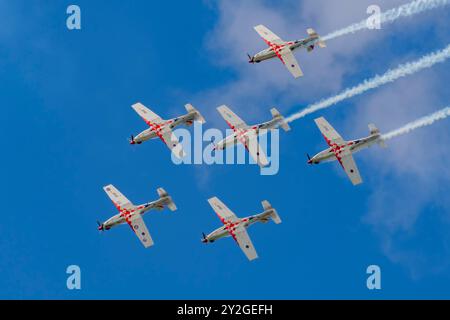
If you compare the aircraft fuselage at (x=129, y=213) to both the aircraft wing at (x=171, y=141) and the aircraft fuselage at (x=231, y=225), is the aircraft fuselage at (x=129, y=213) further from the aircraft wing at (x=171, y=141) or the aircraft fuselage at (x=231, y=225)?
the aircraft fuselage at (x=231, y=225)

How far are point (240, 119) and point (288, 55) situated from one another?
6479 millimetres

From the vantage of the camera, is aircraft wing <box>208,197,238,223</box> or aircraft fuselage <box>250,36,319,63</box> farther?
aircraft fuselage <box>250,36,319,63</box>

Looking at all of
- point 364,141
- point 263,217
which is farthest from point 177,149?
point 364,141

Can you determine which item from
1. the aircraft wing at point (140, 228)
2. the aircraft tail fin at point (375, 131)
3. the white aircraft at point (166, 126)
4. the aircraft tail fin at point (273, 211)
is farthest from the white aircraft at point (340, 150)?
the aircraft wing at point (140, 228)

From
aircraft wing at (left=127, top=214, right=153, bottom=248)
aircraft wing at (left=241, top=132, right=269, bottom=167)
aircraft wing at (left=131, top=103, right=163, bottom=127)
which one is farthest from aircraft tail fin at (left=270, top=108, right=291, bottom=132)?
aircraft wing at (left=127, top=214, right=153, bottom=248)

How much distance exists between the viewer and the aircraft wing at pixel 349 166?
92.2 metres

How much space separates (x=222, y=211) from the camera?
94.9 m

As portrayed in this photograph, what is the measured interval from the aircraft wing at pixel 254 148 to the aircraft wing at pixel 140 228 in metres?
10.4

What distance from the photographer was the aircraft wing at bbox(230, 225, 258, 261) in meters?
94.1

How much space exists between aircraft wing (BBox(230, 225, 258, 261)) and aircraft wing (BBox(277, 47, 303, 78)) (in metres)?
Result: 13.0

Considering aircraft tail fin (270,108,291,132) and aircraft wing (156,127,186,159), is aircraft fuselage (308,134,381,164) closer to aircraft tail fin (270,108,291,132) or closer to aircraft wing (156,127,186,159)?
aircraft tail fin (270,108,291,132)

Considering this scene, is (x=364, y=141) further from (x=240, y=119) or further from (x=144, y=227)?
(x=144, y=227)

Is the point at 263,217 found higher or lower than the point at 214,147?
lower

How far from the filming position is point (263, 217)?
93250mm
